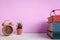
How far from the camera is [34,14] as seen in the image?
3.98ft

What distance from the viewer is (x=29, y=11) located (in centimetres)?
121

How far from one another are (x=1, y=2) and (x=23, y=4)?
217 mm

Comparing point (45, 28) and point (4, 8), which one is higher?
point (4, 8)

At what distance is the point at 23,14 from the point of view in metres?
1.21

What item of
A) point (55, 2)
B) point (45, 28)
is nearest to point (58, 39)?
point (45, 28)

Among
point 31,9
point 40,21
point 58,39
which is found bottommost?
point 58,39

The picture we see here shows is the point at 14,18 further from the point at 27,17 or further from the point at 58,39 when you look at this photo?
the point at 58,39

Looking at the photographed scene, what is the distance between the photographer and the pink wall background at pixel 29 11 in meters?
1.20

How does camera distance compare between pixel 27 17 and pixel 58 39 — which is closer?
pixel 58 39

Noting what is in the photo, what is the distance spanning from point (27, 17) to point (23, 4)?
0.45ft

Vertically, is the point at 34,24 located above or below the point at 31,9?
below

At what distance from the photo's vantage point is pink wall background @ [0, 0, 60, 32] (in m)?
1.20

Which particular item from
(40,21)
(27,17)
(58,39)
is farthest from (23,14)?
(58,39)

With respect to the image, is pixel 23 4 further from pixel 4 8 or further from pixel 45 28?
pixel 45 28
